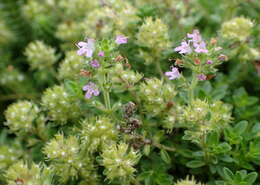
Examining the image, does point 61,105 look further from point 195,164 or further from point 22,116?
point 195,164

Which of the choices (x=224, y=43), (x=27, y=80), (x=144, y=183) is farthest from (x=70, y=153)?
(x=27, y=80)

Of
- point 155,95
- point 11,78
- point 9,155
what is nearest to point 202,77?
point 155,95

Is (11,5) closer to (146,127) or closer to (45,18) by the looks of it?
(45,18)

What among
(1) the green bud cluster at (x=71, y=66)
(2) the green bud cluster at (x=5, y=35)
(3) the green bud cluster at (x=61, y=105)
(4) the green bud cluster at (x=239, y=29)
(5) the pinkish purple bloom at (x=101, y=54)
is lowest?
(3) the green bud cluster at (x=61, y=105)

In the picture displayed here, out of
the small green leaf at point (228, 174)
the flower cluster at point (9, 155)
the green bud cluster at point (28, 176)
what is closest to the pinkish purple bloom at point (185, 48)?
the small green leaf at point (228, 174)

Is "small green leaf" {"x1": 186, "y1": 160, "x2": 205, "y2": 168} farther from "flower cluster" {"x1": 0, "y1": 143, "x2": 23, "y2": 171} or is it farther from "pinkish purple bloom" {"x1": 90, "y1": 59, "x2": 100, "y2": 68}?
"flower cluster" {"x1": 0, "y1": 143, "x2": 23, "y2": 171}

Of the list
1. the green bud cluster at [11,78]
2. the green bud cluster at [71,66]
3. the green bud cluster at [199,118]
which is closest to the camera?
the green bud cluster at [199,118]

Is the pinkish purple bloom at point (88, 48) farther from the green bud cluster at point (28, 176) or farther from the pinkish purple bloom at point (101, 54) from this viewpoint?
the green bud cluster at point (28, 176)
